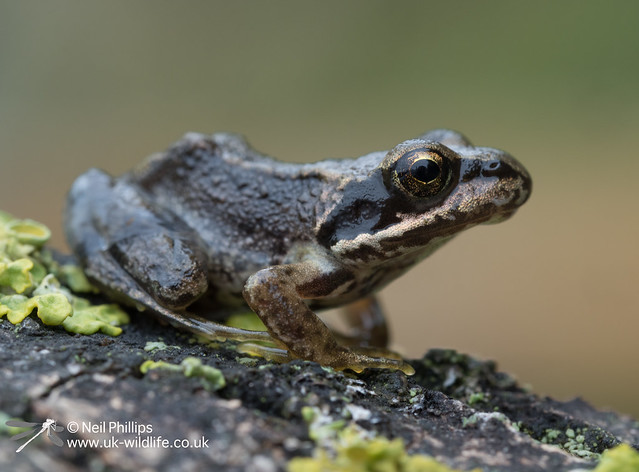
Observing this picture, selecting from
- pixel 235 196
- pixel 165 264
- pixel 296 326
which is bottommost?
pixel 296 326

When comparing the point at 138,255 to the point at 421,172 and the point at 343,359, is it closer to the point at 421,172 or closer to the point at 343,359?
the point at 343,359

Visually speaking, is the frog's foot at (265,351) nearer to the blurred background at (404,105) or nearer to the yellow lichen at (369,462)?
the yellow lichen at (369,462)

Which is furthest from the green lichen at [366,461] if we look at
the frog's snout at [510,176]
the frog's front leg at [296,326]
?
the frog's snout at [510,176]

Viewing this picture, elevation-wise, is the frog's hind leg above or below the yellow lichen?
above

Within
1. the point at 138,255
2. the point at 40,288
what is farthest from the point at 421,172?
the point at 40,288

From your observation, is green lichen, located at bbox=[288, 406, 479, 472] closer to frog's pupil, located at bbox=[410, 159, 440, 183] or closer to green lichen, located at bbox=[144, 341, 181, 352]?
green lichen, located at bbox=[144, 341, 181, 352]

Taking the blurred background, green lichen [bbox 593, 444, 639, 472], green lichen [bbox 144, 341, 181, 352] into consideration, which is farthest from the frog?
the blurred background

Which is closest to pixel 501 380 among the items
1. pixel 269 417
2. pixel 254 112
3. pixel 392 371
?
pixel 392 371
